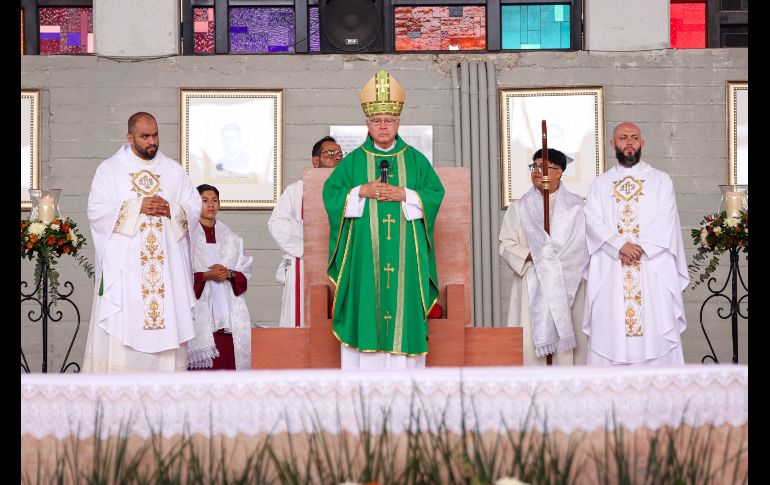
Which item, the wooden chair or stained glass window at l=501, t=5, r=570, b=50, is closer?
the wooden chair

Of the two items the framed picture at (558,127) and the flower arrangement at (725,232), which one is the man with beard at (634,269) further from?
the framed picture at (558,127)

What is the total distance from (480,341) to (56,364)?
5.68 m

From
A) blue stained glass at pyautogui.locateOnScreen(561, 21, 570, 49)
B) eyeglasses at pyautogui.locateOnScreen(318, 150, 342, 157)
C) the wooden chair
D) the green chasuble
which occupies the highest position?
blue stained glass at pyautogui.locateOnScreen(561, 21, 570, 49)

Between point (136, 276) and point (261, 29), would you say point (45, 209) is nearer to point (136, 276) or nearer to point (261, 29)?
point (136, 276)

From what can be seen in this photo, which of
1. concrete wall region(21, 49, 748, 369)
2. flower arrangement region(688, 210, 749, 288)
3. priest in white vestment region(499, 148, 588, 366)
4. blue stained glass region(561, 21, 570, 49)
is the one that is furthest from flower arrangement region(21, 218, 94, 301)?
blue stained glass region(561, 21, 570, 49)

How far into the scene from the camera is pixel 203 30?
38.1 ft

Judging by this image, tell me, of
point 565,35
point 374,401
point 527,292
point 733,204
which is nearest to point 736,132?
point 565,35

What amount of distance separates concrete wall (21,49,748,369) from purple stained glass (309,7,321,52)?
0.21 m

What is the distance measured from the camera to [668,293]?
328 inches

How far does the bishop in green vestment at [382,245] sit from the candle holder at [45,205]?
9.62 feet

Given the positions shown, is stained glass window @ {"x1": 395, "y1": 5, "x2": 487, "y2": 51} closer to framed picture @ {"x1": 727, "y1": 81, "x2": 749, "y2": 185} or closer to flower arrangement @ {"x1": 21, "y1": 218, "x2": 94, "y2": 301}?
framed picture @ {"x1": 727, "y1": 81, "x2": 749, "y2": 185}

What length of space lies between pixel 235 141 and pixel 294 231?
2.57m

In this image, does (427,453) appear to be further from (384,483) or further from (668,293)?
(668,293)

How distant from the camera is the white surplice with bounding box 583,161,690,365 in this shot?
835cm
